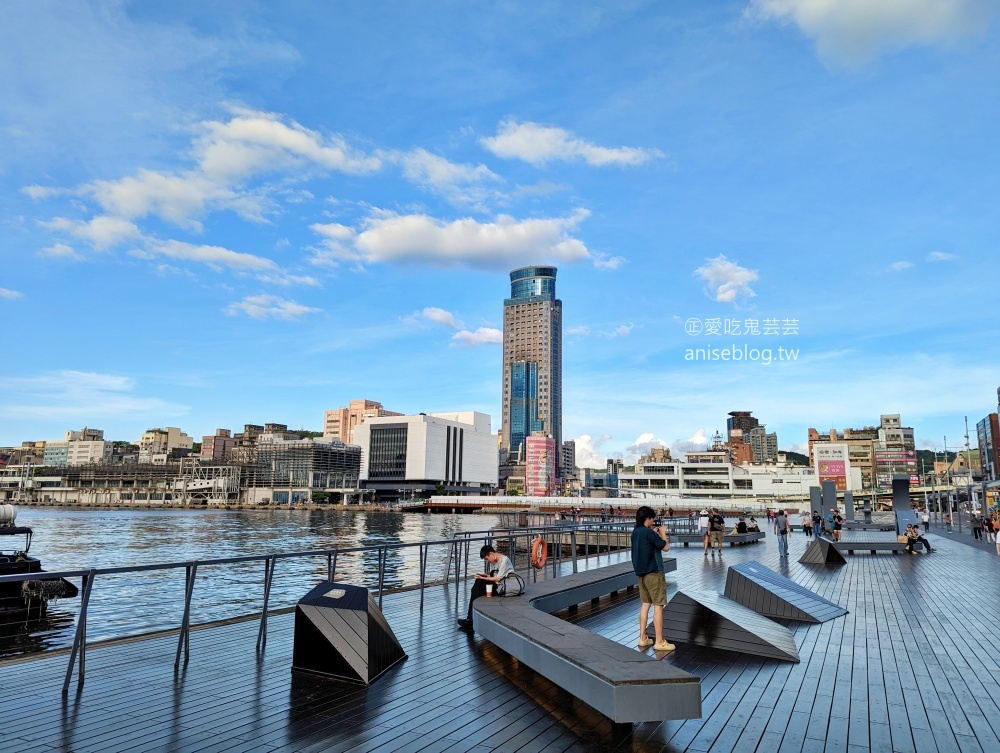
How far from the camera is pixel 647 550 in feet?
24.7

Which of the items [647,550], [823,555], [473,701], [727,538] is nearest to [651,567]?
[647,550]

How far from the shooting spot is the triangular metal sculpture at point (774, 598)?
33.0 ft

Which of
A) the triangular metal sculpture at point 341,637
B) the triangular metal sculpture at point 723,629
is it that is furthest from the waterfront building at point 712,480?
the triangular metal sculpture at point 341,637

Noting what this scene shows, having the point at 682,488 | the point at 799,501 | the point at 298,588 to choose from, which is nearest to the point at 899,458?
the point at 799,501

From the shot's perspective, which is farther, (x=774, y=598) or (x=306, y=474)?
(x=306, y=474)

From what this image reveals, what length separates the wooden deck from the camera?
4.91 metres

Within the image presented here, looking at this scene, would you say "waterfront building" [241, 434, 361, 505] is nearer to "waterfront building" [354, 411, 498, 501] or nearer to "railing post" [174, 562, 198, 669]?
"waterfront building" [354, 411, 498, 501]

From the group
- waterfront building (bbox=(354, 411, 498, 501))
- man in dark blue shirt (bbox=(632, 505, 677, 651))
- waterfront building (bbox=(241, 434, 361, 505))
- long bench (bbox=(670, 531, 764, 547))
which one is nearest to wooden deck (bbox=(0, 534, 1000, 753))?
man in dark blue shirt (bbox=(632, 505, 677, 651))

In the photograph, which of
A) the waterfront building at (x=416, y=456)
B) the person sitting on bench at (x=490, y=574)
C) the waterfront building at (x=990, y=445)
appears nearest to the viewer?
the person sitting on bench at (x=490, y=574)

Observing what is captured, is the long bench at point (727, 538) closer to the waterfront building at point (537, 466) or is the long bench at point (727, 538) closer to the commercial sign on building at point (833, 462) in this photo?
the commercial sign on building at point (833, 462)

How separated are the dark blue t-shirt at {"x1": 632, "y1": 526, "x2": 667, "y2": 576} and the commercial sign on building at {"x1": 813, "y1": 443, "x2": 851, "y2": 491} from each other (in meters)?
135

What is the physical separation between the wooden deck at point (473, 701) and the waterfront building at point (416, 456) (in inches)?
6567

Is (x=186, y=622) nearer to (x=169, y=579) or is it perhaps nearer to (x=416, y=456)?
(x=169, y=579)

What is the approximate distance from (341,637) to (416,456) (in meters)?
172
